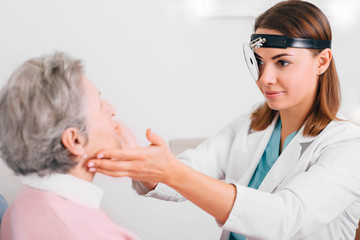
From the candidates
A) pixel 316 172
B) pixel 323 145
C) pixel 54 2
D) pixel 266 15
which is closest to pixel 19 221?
pixel 316 172

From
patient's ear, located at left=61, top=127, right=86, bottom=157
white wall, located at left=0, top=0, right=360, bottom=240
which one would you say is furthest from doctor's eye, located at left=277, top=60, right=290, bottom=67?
white wall, located at left=0, top=0, right=360, bottom=240

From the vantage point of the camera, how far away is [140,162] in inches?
36.2

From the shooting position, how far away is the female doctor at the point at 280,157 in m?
0.99

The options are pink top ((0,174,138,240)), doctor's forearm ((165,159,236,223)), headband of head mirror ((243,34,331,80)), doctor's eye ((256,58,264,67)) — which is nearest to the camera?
pink top ((0,174,138,240))

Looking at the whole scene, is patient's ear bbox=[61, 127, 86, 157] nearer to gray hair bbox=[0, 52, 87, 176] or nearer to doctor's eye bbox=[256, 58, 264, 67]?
gray hair bbox=[0, 52, 87, 176]

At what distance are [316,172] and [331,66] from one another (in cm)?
43

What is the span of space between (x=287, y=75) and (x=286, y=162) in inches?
11.1

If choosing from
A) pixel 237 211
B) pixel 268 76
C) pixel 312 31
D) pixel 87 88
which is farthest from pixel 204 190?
pixel 312 31

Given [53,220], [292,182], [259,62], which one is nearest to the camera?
[53,220]

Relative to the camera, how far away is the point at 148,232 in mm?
2393

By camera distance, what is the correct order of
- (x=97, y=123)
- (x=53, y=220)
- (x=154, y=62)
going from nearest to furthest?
(x=53, y=220), (x=97, y=123), (x=154, y=62)

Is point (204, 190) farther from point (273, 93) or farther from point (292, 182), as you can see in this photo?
point (273, 93)

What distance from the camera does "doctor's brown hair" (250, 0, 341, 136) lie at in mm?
1261

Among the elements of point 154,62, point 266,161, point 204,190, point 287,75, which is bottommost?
point 266,161
